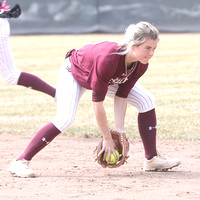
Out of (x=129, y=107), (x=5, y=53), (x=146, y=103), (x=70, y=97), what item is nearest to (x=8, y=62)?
(x=5, y=53)

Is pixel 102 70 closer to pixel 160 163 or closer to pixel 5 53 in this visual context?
pixel 160 163

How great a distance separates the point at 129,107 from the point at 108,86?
3710 millimetres

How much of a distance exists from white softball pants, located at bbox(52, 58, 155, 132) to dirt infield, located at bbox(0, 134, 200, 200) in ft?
1.55

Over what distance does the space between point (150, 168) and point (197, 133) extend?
1.80 metres

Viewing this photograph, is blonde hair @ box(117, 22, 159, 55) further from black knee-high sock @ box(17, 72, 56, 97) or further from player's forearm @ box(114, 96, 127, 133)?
black knee-high sock @ box(17, 72, 56, 97)

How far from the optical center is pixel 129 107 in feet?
27.8

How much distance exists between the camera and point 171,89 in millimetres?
9969

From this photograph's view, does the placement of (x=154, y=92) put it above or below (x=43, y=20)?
above

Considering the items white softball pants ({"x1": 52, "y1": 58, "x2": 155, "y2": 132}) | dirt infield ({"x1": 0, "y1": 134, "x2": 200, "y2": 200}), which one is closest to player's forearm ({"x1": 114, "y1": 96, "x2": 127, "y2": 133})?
white softball pants ({"x1": 52, "y1": 58, "x2": 155, "y2": 132})

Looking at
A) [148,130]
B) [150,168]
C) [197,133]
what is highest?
[148,130]

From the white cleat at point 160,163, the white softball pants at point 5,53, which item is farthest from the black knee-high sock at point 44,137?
the white softball pants at point 5,53

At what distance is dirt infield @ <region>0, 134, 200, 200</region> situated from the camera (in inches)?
164

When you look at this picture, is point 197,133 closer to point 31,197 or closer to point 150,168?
point 150,168

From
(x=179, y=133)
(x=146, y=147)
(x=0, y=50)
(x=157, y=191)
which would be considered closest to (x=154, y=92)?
(x=179, y=133)
